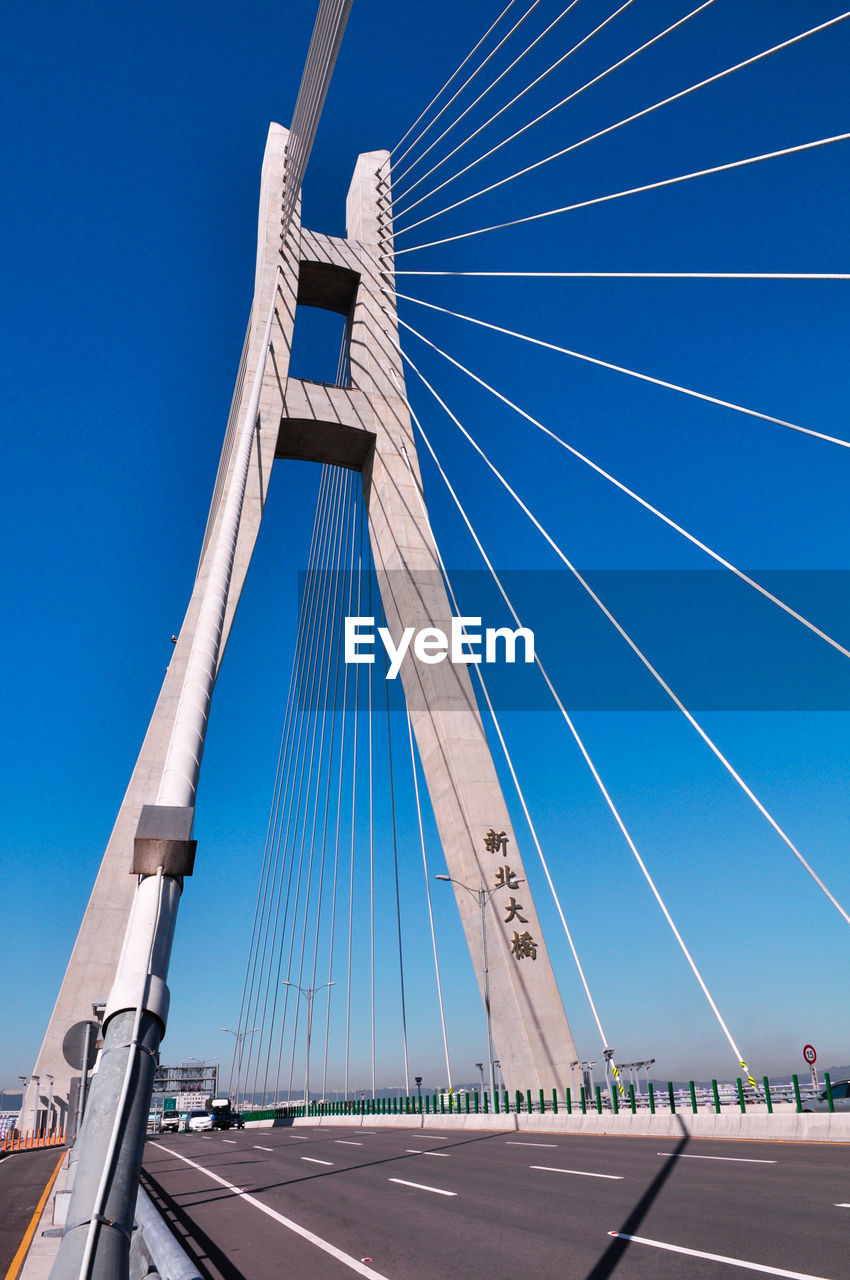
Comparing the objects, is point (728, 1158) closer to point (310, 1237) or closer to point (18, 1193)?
point (310, 1237)

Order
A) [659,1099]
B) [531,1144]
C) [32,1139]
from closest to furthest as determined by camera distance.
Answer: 1. [531,1144]
2. [659,1099]
3. [32,1139]

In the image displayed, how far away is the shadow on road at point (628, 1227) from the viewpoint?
551cm

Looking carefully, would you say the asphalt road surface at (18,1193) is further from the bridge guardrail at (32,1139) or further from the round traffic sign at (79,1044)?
the bridge guardrail at (32,1139)

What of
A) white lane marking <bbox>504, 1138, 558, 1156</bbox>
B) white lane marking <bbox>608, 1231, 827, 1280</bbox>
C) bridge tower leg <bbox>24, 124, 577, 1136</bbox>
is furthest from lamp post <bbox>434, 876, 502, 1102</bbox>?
white lane marking <bbox>608, 1231, 827, 1280</bbox>

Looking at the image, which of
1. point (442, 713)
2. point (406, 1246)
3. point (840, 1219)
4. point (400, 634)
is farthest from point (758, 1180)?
point (400, 634)

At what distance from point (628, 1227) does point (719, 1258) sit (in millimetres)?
1453

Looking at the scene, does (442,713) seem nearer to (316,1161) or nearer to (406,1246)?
(316,1161)

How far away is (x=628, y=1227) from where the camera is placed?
6.80 meters

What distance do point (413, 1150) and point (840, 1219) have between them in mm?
11572

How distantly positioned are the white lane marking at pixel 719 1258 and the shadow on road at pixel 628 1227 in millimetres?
72

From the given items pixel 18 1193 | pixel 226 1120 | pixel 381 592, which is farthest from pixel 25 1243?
pixel 226 1120

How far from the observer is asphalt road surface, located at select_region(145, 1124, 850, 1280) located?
5762 millimetres

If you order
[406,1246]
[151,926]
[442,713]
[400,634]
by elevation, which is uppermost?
[400,634]

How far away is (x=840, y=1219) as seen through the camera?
6359 mm
